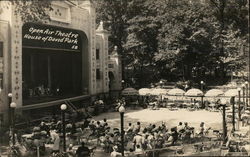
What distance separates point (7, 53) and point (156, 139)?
13916 mm

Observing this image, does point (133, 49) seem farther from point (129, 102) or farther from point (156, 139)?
point (156, 139)

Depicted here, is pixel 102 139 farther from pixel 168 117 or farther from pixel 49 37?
pixel 49 37

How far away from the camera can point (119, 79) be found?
1774 inches

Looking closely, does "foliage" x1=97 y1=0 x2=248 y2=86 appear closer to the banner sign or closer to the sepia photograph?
the sepia photograph

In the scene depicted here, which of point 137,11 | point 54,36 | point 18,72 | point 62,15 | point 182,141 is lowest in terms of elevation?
point 182,141

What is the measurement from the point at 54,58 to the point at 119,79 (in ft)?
33.1

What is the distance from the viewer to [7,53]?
26422mm

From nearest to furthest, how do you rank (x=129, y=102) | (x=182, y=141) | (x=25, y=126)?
(x=182, y=141) < (x=25, y=126) < (x=129, y=102)

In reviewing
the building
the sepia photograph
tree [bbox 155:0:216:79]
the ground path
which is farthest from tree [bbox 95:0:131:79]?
the ground path

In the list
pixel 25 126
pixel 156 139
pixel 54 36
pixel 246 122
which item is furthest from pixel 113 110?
pixel 156 139

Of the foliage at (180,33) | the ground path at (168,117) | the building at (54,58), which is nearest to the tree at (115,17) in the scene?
the foliage at (180,33)

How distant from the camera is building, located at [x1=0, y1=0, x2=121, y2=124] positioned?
26500 mm

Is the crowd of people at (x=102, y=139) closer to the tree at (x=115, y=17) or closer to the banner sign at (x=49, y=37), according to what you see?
the banner sign at (x=49, y=37)

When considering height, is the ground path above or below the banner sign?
below
